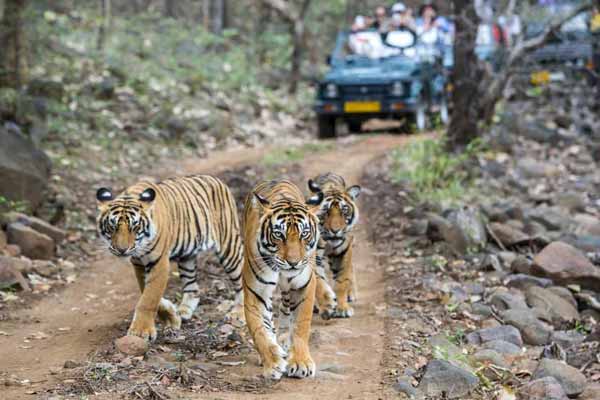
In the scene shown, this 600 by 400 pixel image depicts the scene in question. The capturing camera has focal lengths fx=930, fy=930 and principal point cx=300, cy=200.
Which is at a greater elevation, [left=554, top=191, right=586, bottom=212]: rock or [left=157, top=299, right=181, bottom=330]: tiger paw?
[left=157, top=299, right=181, bottom=330]: tiger paw

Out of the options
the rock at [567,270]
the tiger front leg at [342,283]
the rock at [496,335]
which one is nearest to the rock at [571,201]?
the rock at [567,270]

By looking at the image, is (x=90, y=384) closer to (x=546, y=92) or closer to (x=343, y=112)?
(x=343, y=112)

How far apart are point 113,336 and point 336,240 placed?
1913 millimetres

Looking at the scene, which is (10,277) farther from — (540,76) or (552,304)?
(540,76)

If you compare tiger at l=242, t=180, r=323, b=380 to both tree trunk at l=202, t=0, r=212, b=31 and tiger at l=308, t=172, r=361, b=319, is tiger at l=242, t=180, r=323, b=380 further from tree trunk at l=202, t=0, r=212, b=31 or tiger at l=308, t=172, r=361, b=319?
tree trunk at l=202, t=0, r=212, b=31

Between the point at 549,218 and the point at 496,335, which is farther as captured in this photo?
the point at 549,218

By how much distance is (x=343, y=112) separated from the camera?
18719 millimetres

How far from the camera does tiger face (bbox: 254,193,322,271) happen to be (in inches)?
214

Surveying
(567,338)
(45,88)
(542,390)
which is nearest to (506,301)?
(567,338)

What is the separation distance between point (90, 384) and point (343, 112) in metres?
13.8

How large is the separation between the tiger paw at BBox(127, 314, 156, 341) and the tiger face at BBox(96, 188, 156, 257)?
467 millimetres

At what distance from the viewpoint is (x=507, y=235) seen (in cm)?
1093

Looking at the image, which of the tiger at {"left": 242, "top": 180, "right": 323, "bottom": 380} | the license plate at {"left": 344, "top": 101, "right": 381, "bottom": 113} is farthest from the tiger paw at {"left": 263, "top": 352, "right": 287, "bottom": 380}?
the license plate at {"left": 344, "top": 101, "right": 381, "bottom": 113}

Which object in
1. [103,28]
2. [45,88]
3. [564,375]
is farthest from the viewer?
[103,28]
